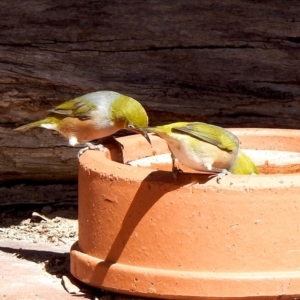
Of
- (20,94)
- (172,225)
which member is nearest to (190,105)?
(20,94)

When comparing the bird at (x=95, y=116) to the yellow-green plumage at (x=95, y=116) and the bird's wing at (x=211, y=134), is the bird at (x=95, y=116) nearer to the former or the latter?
the yellow-green plumage at (x=95, y=116)

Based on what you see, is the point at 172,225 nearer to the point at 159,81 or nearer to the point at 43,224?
the point at 159,81

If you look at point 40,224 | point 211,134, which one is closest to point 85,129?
point 40,224

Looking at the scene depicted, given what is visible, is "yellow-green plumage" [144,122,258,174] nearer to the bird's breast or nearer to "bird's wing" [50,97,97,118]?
the bird's breast

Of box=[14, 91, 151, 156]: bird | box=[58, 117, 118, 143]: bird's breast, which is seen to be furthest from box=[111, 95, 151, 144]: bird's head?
box=[58, 117, 118, 143]: bird's breast

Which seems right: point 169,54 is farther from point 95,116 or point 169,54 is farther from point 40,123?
point 40,123
